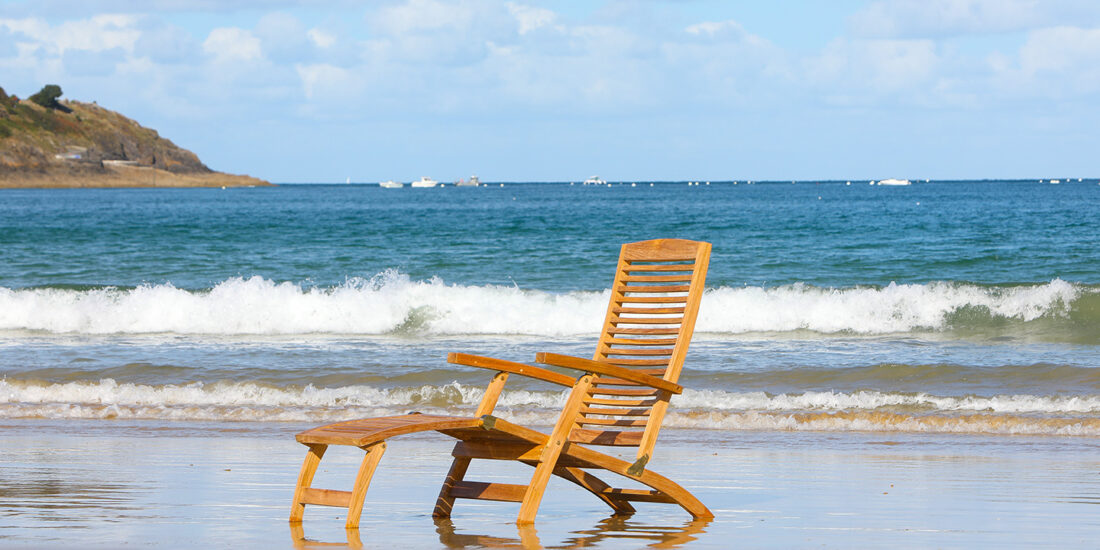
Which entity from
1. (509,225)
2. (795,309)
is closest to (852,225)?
(509,225)

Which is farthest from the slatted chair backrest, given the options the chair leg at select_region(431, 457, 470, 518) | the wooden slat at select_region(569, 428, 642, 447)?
the chair leg at select_region(431, 457, 470, 518)

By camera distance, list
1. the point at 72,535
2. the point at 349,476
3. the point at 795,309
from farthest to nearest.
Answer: the point at 795,309 < the point at 349,476 < the point at 72,535

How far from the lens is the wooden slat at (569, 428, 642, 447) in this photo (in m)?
5.37

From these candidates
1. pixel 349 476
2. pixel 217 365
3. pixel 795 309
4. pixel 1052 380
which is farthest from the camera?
pixel 795 309

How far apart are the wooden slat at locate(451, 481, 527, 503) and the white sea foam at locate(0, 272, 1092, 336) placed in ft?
34.0

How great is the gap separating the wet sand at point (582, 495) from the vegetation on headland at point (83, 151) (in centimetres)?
12391

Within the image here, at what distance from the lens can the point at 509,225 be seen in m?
42.6

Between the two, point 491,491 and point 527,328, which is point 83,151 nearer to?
point 527,328

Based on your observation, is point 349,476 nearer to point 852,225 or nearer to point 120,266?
point 120,266

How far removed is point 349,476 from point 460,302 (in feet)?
34.2

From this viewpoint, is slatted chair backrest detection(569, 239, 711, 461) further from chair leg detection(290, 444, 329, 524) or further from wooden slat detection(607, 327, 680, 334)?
chair leg detection(290, 444, 329, 524)

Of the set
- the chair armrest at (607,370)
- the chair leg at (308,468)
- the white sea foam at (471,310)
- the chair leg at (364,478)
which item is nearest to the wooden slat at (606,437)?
the chair armrest at (607,370)

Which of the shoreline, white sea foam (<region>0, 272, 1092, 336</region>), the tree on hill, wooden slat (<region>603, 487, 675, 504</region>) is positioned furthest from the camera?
the tree on hill

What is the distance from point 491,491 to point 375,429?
769 mm
